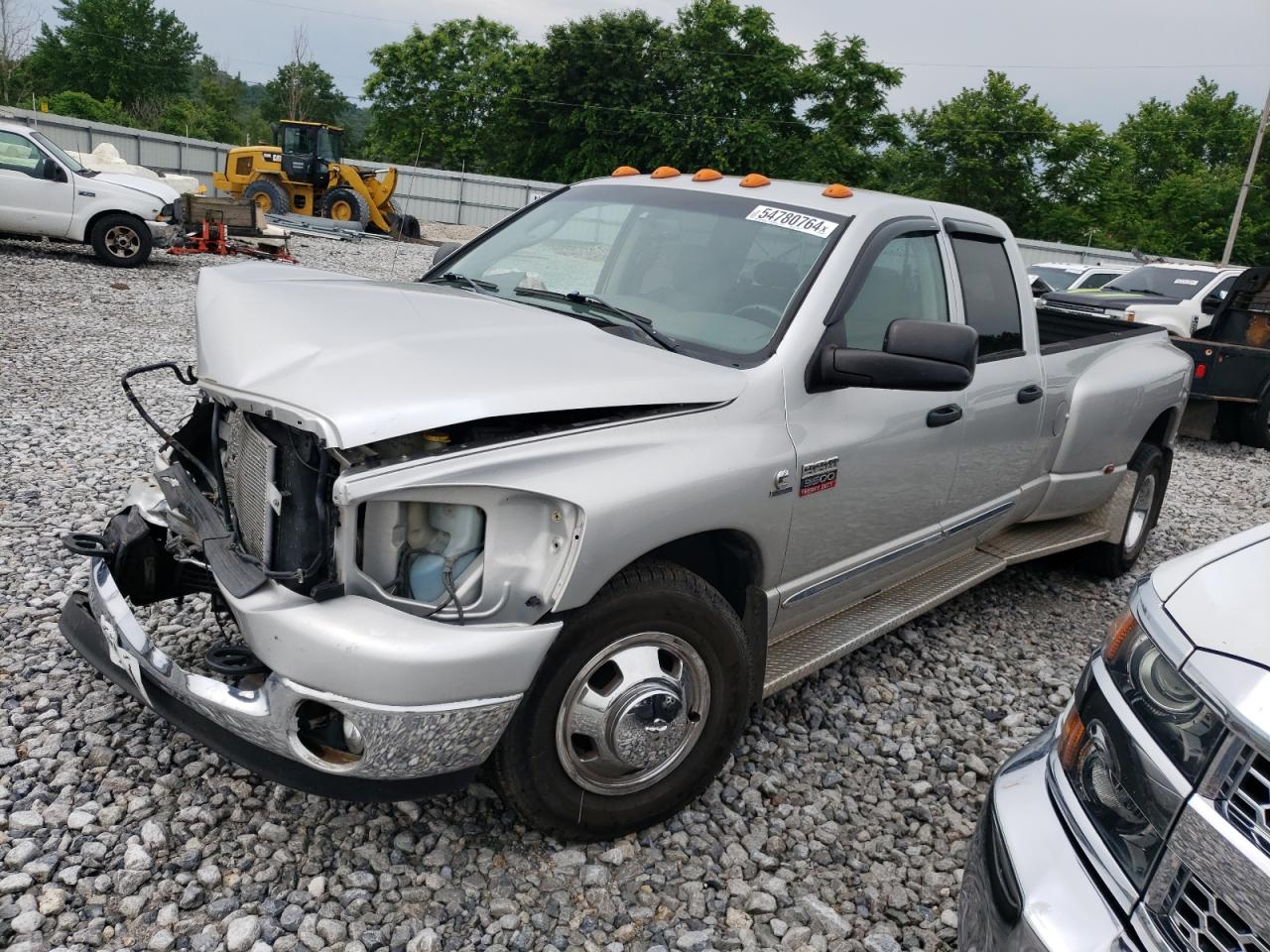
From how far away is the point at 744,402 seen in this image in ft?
9.46

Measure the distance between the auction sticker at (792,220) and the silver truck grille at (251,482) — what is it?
1857 millimetres

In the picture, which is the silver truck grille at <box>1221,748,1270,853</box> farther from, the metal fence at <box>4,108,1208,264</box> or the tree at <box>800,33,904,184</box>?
the tree at <box>800,33,904,184</box>

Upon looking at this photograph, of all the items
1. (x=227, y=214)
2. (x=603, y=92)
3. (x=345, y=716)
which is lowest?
(x=345, y=716)

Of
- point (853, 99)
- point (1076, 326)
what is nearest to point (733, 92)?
point (853, 99)

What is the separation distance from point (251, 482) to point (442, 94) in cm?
6095

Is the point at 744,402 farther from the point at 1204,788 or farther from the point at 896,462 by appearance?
the point at 1204,788

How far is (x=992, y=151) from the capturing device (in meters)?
49.9

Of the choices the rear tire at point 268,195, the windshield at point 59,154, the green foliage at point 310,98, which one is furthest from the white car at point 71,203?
the green foliage at point 310,98

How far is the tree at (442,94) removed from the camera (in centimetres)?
5662

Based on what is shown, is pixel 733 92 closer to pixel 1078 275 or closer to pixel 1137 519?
pixel 1078 275

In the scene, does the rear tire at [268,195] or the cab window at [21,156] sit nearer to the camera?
the cab window at [21,156]

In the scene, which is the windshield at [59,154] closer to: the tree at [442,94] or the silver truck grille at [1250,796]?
the silver truck grille at [1250,796]

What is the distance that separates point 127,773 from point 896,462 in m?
2.63

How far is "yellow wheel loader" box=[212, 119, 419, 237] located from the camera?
2398 centimetres
